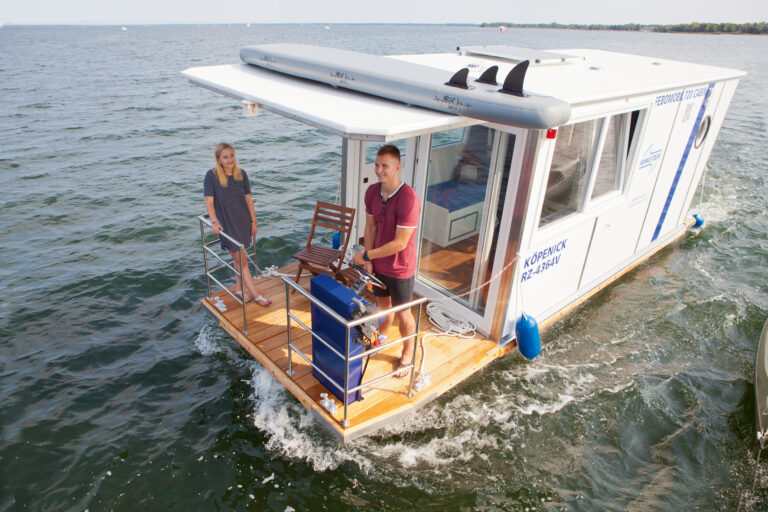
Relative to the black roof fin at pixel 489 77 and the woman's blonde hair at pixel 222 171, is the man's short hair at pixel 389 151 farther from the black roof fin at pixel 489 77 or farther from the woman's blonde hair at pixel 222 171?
the woman's blonde hair at pixel 222 171

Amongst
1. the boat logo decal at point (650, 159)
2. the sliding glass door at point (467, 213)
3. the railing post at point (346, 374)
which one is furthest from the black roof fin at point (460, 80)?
the boat logo decal at point (650, 159)

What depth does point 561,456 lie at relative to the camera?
199 inches

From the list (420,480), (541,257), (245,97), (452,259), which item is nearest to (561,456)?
(420,480)

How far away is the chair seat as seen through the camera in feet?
19.6

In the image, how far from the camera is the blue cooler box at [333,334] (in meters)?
4.08

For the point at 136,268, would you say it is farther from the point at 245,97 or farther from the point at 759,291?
the point at 759,291

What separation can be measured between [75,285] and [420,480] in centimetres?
703

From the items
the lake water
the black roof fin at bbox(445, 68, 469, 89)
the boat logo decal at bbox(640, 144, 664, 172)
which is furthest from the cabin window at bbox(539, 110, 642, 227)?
the lake water

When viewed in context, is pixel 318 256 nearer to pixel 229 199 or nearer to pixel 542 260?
pixel 229 199

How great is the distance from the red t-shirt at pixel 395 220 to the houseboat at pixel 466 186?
36 centimetres

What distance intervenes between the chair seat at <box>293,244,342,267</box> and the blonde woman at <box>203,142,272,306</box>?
0.79m

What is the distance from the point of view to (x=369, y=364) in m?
4.98

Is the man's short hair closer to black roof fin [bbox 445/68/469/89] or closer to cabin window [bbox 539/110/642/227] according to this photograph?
black roof fin [bbox 445/68/469/89]

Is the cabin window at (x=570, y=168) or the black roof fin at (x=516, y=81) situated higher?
the black roof fin at (x=516, y=81)
